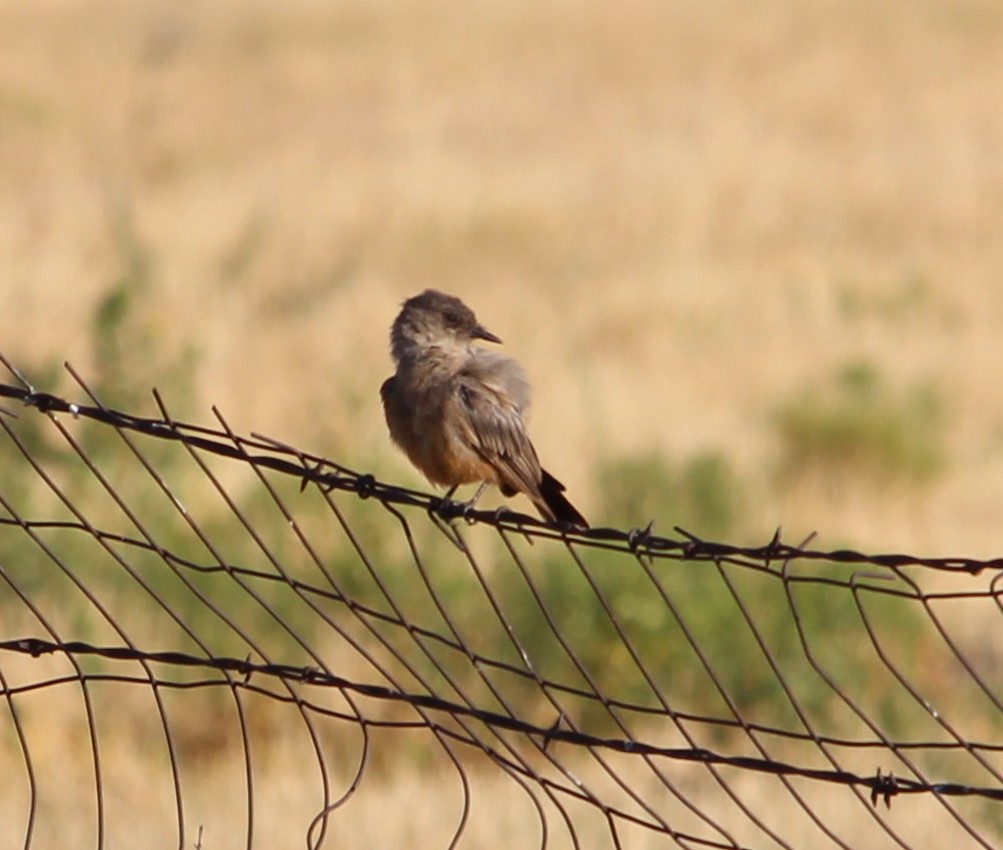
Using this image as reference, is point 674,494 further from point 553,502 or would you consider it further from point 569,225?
point 569,225

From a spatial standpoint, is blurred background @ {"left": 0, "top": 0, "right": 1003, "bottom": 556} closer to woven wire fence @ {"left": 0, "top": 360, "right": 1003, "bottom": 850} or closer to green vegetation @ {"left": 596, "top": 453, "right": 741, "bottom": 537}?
green vegetation @ {"left": 596, "top": 453, "right": 741, "bottom": 537}

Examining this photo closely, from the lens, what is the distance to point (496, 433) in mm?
5551

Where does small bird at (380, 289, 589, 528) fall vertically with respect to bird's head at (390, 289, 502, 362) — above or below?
below

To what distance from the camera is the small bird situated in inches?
217

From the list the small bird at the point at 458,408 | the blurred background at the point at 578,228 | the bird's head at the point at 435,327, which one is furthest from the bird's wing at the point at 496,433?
the blurred background at the point at 578,228

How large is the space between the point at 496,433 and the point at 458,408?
0.44 ft

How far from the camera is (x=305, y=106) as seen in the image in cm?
2425

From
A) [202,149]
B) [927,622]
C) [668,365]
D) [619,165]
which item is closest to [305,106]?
[202,149]

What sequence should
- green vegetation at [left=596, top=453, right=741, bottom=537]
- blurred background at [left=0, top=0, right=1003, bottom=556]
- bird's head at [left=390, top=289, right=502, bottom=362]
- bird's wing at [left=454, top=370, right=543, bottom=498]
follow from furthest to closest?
blurred background at [left=0, top=0, right=1003, bottom=556], green vegetation at [left=596, top=453, right=741, bottom=537], bird's head at [left=390, top=289, right=502, bottom=362], bird's wing at [left=454, top=370, right=543, bottom=498]

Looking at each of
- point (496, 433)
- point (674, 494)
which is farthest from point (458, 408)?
point (674, 494)

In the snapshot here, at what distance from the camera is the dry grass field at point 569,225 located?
12.0 meters

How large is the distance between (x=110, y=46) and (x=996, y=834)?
22424 mm

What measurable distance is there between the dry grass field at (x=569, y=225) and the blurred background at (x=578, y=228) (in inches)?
1.9

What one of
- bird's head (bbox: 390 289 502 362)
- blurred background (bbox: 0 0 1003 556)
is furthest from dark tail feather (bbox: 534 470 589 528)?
blurred background (bbox: 0 0 1003 556)
